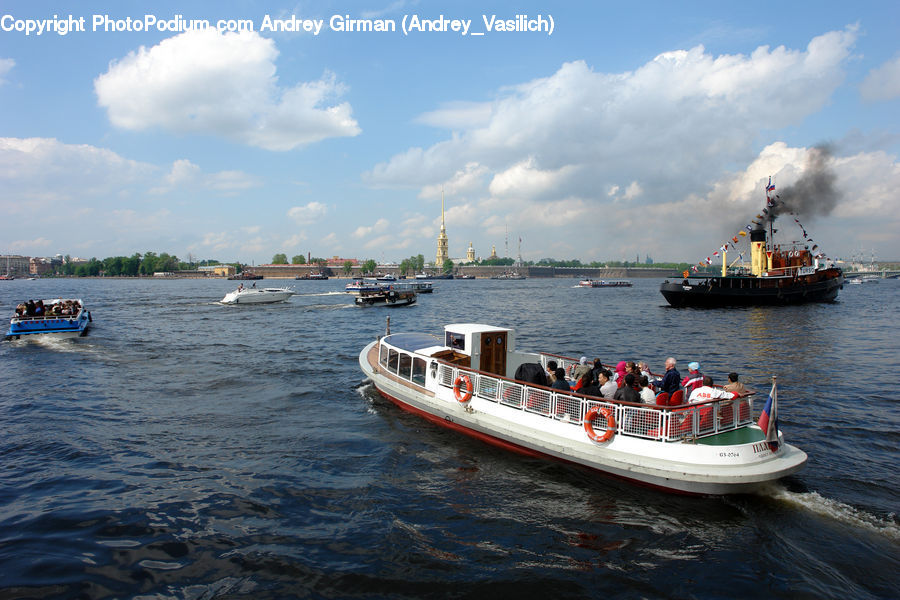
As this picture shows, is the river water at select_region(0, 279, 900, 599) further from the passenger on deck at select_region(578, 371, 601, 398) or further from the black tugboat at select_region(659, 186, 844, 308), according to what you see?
the black tugboat at select_region(659, 186, 844, 308)

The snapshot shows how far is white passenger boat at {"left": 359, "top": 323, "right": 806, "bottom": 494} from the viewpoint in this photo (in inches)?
387

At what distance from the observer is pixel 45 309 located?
1382 inches

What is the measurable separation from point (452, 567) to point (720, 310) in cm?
5878

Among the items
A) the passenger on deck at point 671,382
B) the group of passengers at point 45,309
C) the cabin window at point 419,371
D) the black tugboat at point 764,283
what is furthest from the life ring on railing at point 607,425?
the black tugboat at point 764,283

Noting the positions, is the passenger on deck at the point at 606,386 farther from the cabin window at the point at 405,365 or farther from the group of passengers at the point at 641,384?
the cabin window at the point at 405,365

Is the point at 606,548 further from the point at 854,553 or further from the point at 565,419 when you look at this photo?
the point at 854,553

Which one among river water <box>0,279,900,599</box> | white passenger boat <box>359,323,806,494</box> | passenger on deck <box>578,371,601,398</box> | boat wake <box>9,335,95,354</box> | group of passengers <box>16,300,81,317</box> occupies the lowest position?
river water <box>0,279,900,599</box>

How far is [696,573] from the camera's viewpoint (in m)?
8.06

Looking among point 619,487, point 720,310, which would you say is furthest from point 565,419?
point 720,310

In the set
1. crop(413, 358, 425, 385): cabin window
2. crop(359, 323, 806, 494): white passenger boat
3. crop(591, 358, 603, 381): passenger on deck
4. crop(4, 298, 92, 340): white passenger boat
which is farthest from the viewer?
crop(4, 298, 92, 340): white passenger boat

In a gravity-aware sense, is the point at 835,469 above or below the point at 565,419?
below

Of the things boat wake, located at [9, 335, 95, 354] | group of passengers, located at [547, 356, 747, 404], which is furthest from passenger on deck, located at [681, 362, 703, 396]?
boat wake, located at [9, 335, 95, 354]

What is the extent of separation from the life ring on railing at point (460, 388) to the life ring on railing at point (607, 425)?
11.9ft

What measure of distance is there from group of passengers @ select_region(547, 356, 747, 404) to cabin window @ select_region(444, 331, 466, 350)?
125 inches
